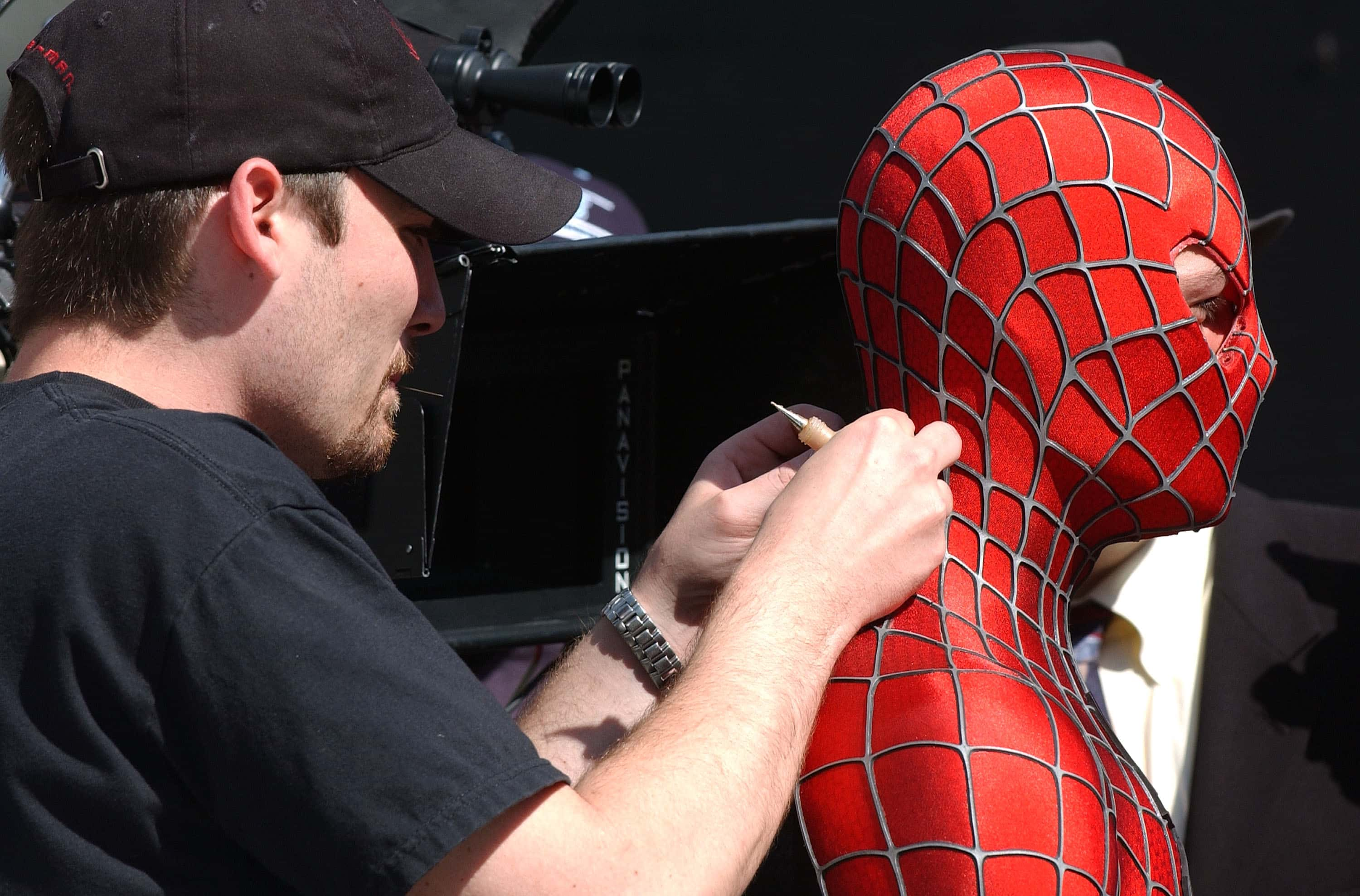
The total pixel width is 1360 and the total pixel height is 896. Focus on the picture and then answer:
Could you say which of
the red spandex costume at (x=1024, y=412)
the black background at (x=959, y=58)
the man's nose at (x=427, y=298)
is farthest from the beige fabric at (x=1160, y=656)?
the man's nose at (x=427, y=298)

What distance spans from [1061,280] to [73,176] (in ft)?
2.52

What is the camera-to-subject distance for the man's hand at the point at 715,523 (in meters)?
1.14

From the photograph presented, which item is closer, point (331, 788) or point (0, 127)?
point (331, 788)

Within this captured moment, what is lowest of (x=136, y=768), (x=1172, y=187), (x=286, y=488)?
(x=136, y=768)

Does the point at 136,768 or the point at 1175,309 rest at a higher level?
the point at 1175,309

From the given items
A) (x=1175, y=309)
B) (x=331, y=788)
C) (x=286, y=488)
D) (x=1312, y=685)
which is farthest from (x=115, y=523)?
(x=1312, y=685)

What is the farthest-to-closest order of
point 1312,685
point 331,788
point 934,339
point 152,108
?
point 1312,685, point 934,339, point 152,108, point 331,788

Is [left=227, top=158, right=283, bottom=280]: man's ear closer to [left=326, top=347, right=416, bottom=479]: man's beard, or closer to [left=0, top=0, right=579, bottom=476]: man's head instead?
[left=0, top=0, right=579, bottom=476]: man's head

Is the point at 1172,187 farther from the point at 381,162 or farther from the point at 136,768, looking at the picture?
the point at 136,768

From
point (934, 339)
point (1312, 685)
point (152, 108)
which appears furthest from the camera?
point (1312, 685)

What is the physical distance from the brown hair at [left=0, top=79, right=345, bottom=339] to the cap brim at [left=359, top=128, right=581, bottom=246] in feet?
0.19

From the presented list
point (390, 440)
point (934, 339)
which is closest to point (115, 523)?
point (390, 440)

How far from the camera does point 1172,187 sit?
100 centimetres

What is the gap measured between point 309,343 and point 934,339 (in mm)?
501
